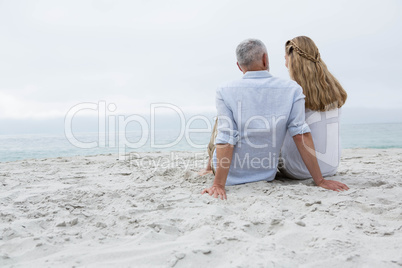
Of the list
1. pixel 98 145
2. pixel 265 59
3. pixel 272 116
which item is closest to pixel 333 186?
pixel 272 116

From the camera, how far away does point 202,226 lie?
5.65ft

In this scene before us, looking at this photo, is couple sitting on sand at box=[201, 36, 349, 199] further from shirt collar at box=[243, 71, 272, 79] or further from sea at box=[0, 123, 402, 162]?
sea at box=[0, 123, 402, 162]

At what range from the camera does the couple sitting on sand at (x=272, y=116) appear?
91.2 inches

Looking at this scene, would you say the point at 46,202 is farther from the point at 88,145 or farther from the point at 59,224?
the point at 88,145

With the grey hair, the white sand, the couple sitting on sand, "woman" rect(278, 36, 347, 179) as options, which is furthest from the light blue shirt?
the white sand

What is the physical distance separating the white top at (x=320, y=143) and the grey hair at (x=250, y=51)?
2.20 ft

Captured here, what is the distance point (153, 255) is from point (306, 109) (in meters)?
1.78

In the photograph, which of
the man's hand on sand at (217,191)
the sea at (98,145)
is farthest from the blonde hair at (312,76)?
the sea at (98,145)

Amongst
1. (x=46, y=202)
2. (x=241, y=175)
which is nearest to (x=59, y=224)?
(x=46, y=202)

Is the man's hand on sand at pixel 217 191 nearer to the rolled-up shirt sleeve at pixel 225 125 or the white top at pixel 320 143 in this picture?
the rolled-up shirt sleeve at pixel 225 125

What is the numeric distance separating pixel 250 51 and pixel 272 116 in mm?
526

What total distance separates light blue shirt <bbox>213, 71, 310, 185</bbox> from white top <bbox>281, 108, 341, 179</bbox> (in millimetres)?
240

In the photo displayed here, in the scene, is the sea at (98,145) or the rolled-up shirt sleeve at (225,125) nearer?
the rolled-up shirt sleeve at (225,125)

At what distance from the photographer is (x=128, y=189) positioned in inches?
105
